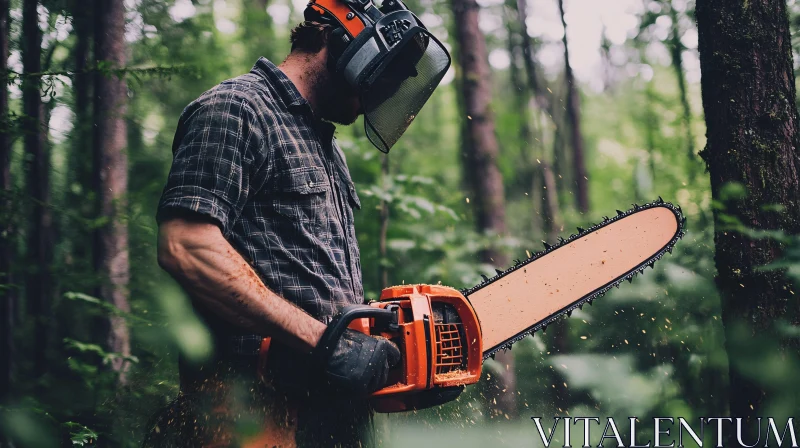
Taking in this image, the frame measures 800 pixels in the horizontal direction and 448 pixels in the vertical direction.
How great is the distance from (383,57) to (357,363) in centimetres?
98

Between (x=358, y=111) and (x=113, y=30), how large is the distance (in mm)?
3414

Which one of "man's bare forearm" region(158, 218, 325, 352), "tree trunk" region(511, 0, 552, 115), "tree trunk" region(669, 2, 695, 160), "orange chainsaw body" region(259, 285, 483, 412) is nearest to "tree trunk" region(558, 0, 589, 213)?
"tree trunk" region(511, 0, 552, 115)

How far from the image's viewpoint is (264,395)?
64.6 inches

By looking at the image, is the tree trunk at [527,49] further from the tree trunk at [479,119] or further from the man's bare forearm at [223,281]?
the man's bare forearm at [223,281]

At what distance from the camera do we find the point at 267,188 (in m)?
1.68

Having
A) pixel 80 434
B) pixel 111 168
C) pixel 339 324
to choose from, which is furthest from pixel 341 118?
pixel 111 168

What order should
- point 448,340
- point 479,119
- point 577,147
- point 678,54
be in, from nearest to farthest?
point 448,340, point 479,119, point 678,54, point 577,147

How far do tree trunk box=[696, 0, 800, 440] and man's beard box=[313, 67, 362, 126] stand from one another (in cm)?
167

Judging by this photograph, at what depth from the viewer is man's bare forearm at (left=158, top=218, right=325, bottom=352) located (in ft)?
4.73

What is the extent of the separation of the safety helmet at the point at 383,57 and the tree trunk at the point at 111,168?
305cm

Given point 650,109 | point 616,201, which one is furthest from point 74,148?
point 616,201

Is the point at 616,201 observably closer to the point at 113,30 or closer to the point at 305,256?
the point at 113,30

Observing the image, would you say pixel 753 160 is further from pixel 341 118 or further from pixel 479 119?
pixel 479 119

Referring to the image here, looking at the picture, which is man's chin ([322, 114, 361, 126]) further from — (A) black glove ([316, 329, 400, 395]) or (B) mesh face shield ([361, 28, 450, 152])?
(A) black glove ([316, 329, 400, 395])
